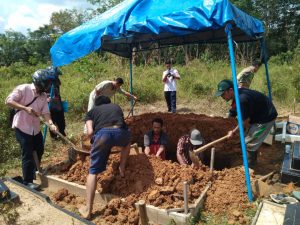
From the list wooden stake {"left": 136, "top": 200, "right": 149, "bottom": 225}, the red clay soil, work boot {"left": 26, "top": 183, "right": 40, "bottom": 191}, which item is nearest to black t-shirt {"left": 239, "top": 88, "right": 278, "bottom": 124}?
the red clay soil

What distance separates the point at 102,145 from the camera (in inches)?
137

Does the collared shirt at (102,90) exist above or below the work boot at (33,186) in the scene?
above

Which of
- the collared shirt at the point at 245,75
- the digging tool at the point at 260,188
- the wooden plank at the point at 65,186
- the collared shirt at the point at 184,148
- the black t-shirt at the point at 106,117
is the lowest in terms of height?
the wooden plank at the point at 65,186

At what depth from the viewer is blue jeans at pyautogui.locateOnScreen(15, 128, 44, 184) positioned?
4094 millimetres

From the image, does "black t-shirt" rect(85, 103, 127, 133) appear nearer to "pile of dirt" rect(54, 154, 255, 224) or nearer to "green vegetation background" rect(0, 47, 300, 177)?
"pile of dirt" rect(54, 154, 255, 224)

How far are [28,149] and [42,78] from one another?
1.04m

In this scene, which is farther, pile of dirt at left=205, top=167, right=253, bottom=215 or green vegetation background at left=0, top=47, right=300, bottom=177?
green vegetation background at left=0, top=47, right=300, bottom=177

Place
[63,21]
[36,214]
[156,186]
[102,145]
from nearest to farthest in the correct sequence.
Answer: [36,214], [102,145], [156,186], [63,21]

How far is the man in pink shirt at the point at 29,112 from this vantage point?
3910 millimetres

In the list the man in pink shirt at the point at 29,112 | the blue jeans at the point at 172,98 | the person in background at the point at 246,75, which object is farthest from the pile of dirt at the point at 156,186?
the blue jeans at the point at 172,98

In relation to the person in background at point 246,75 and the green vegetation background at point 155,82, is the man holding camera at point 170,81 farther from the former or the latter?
the person in background at point 246,75

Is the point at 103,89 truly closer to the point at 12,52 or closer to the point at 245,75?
the point at 245,75

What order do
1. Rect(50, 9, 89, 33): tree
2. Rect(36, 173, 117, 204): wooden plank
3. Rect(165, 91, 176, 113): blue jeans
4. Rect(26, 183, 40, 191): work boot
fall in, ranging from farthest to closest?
Rect(50, 9, 89, 33): tree → Rect(165, 91, 176, 113): blue jeans → Rect(26, 183, 40, 191): work boot → Rect(36, 173, 117, 204): wooden plank

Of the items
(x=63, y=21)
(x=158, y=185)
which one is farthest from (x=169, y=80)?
(x=63, y=21)
